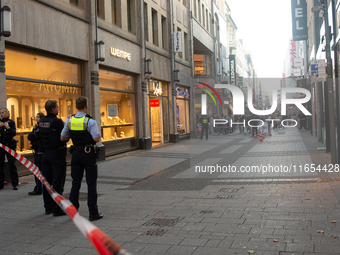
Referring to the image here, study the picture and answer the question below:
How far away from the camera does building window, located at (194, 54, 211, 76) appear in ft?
120

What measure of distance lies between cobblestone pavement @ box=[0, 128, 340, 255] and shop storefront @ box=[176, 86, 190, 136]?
1501 centimetres

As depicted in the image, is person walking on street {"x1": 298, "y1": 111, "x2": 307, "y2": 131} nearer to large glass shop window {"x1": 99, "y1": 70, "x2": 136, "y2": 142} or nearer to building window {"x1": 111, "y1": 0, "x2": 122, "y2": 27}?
large glass shop window {"x1": 99, "y1": 70, "x2": 136, "y2": 142}

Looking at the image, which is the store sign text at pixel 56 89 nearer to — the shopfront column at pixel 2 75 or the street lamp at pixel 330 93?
the shopfront column at pixel 2 75

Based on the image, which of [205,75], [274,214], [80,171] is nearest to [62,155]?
[80,171]

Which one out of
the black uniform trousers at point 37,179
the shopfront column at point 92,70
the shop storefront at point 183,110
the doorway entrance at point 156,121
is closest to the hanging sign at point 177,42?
the shop storefront at point 183,110

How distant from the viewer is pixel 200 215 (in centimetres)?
596

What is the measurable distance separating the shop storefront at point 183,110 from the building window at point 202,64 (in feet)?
28.7

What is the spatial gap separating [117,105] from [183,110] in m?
10.6

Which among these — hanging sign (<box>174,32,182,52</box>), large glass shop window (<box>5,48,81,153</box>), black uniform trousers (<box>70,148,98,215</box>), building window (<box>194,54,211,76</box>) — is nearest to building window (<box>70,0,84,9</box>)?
large glass shop window (<box>5,48,81,153</box>)

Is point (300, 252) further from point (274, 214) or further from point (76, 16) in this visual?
point (76, 16)

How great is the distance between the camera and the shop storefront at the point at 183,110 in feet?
84.7

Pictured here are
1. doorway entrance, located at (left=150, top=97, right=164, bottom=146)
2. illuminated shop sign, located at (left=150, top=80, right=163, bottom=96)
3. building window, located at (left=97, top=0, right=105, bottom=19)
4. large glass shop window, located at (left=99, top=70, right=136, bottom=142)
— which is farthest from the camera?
doorway entrance, located at (left=150, top=97, right=164, bottom=146)

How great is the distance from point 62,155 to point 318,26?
18.4 metres

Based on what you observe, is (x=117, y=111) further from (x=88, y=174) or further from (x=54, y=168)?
(x=88, y=174)
